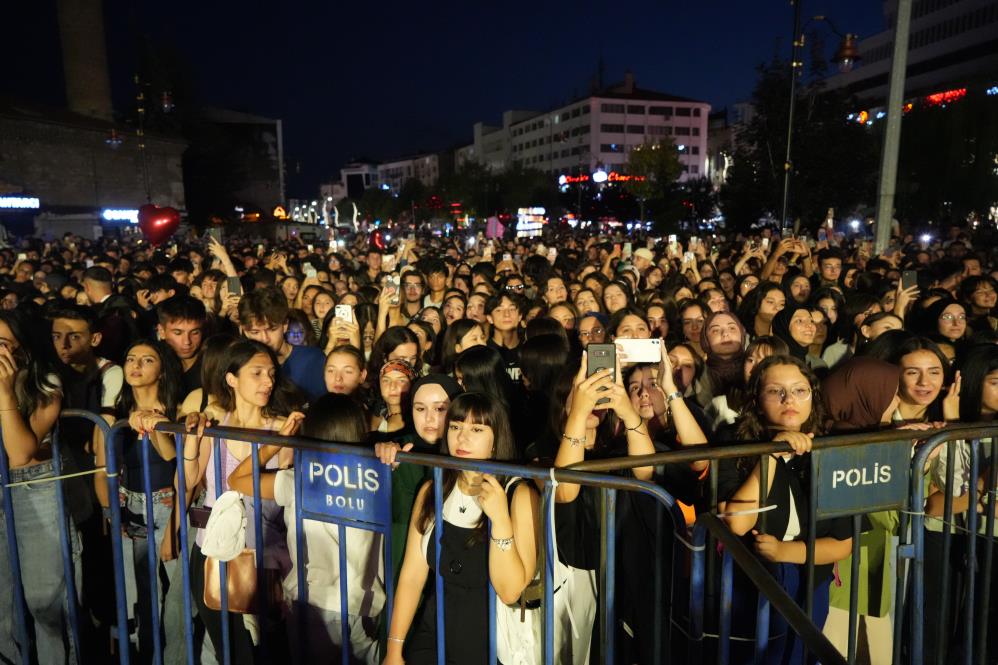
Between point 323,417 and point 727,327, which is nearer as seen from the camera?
point 323,417

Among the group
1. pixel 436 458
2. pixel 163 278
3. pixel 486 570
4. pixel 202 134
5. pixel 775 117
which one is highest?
pixel 202 134

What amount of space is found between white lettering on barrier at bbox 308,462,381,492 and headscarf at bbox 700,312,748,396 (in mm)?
3046

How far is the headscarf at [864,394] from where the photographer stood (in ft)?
13.2

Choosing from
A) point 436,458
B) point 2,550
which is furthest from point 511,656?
point 2,550

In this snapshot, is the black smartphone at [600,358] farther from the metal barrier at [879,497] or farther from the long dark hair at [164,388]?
the long dark hair at [164,388]

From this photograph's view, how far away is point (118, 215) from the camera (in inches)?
1784

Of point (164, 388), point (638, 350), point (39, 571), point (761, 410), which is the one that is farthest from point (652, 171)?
point (39, 571)

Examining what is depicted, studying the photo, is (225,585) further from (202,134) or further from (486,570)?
(202,134)

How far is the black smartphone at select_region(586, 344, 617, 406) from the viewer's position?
3.01m

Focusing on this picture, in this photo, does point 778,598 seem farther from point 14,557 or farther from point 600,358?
point 14,557

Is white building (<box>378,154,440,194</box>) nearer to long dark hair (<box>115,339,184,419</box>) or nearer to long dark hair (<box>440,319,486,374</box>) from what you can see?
long dark hair (<box>440,319,486,374</box>)

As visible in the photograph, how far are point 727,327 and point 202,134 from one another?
225ft

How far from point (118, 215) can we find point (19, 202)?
326 inches

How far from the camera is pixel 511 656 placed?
3.07 m
